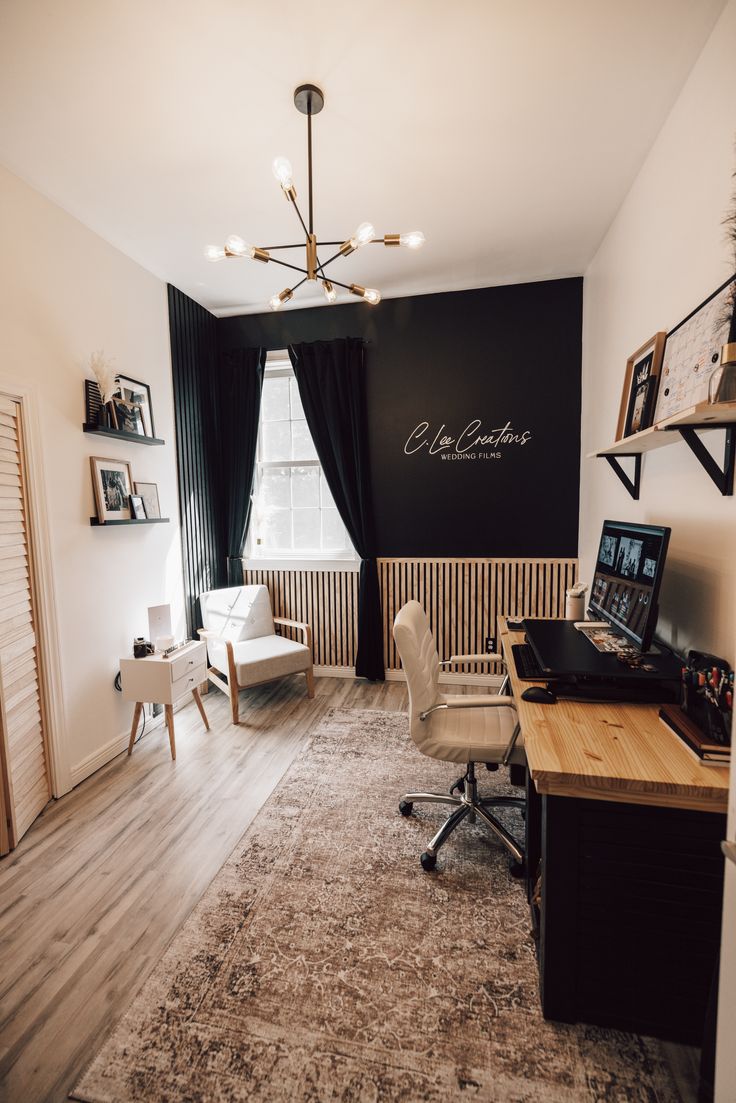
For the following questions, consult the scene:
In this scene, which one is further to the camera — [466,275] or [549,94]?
[466,275]

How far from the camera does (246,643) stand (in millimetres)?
3799

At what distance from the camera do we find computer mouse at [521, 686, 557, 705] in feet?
5.27

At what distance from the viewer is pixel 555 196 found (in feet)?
8.58

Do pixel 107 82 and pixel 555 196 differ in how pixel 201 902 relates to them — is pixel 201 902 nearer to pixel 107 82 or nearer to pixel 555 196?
pixel 107 82

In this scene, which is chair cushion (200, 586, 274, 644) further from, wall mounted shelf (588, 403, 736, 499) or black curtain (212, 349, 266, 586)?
wall mounted shelf (588, 403, 736, 499)

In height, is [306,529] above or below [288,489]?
below

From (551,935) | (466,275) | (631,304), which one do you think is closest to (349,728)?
(551,935)

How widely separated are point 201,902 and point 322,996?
1.98 ft

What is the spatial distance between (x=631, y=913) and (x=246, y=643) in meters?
3.01

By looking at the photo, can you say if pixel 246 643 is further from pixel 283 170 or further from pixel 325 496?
pixel 283 170

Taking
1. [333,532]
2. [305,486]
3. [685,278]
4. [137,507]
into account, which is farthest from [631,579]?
[305,486]

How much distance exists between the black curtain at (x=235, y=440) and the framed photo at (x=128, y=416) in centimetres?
106

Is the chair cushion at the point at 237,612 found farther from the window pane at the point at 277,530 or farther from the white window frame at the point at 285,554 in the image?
the window pane at the point at 277,530

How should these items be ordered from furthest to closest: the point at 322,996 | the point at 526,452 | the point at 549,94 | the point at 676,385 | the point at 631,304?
the point at 526,452, the point at 631,304, the point at 549,94, the point at 676,385, the point at 322,996
